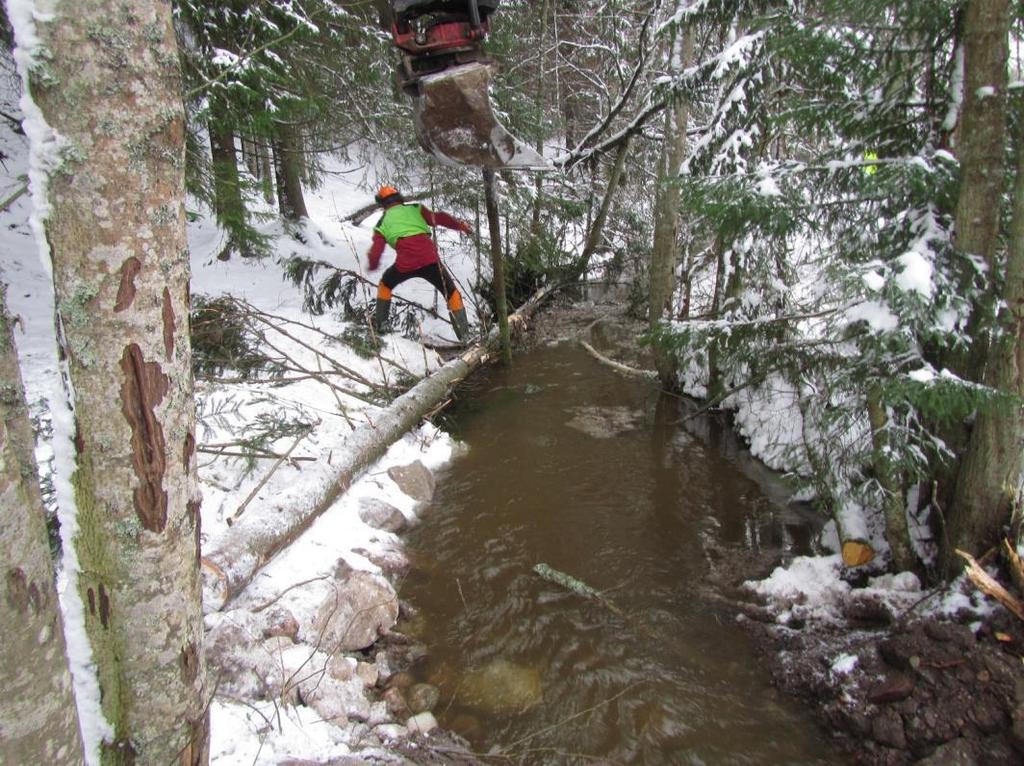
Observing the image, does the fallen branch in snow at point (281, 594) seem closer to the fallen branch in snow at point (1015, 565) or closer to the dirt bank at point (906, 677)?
the dirt bank at point (906, 677)

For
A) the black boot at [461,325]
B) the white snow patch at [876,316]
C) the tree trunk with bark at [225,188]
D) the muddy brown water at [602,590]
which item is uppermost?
the tree trunk with bark at [225,188]

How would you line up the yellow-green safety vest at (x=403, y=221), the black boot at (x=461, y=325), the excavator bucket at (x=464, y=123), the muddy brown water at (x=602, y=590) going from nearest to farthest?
the muddy brown water at (x=602, y=590)
the excavator bucket at (x=464, y=123)
the yellow-green safety vest at (x=403, y=221)
the black boot at (x=461, y=325)

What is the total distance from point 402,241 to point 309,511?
4.12 m

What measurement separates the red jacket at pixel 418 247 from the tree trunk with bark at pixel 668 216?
93.3 inches

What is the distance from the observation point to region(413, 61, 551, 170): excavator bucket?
516 centimetres

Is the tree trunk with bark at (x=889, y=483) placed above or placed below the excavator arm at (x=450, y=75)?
below

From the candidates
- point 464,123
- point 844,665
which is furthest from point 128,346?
point 464,123

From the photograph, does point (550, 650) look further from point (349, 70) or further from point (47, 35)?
point (349, 70)

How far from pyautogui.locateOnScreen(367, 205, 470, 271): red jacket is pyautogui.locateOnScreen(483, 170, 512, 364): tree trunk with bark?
466 mm

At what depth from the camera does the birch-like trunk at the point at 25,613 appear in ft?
3.43

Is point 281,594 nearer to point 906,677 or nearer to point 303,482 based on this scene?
point 303,482

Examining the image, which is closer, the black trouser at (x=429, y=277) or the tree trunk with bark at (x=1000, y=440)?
the tree trunk with bark at (x=1000, y=440)

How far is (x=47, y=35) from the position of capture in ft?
3.59

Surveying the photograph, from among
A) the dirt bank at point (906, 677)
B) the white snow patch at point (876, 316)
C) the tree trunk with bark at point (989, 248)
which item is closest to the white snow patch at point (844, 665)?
the dirt bank at point (906, 677)
